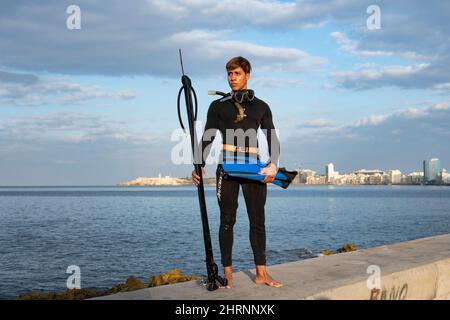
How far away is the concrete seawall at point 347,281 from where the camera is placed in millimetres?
5098

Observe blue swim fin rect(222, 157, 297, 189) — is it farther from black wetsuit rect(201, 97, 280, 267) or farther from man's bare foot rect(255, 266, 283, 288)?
man's bare foot rect(255, 266, 283, 288)

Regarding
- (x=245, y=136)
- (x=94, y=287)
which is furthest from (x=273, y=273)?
(x=94, y=287)

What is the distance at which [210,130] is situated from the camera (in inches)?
222

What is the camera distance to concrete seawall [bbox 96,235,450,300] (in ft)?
16.7

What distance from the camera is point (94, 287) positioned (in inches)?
805

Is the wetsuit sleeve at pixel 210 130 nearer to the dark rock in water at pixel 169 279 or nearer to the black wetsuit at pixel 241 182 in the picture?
the black wetsuit at pixel 241 182

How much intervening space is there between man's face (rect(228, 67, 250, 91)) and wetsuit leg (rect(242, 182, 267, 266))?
1103 millimetres

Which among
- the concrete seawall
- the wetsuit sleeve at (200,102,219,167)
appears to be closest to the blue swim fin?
the wetsuit sleeve at (200,102,219,167)

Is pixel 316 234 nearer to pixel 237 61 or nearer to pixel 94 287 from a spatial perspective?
pixel 94 287

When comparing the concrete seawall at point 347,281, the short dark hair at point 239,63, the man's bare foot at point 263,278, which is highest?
the short dark hair at point 239,63

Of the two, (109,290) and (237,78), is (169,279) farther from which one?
(237,78)

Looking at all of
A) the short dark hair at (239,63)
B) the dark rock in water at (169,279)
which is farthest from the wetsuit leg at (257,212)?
the dark rock in water at (169,279)
